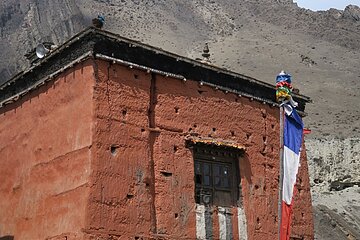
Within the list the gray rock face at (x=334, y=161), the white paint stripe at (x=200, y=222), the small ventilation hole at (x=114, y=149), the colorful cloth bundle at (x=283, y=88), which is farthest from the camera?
the gray rock face at (x=334, y=161)

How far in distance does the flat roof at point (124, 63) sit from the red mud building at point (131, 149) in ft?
0.10

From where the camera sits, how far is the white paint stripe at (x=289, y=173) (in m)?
11.5

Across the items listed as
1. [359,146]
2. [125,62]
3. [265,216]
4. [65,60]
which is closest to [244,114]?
[265,216]

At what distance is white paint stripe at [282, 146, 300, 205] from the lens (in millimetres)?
11512

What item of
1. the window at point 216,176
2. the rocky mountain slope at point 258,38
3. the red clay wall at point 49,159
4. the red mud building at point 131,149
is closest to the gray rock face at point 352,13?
the rocky mountain slope at point 258,38

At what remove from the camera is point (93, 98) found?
12.3 m

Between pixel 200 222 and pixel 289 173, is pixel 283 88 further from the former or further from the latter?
pixel 200 222

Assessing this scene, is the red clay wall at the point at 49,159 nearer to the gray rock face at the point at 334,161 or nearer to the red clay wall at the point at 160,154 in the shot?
the red clay wall at the point at 160,154

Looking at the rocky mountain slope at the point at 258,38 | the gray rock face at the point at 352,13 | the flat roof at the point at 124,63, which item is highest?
the gray rock face at the point at 352,13

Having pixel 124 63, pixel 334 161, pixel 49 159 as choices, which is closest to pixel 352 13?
pixel 334 161

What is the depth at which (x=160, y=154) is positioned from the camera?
13148 mm

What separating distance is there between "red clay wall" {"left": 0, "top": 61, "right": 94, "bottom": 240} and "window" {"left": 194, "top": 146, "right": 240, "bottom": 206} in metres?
3.04

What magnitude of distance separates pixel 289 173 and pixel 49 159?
5353 mm

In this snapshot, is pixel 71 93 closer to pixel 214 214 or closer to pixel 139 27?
pixel 214 214
